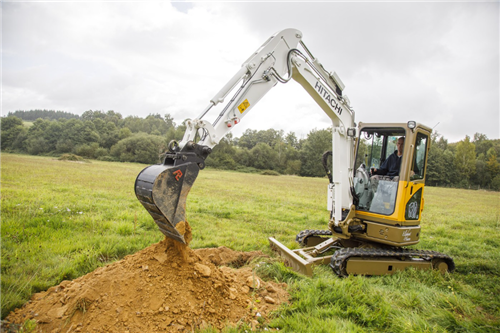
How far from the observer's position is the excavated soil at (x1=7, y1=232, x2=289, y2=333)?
11.0 feet

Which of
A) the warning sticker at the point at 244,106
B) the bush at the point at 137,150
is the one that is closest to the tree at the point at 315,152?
the bush at the point at 137,150

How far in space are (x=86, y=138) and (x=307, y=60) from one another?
68.7m

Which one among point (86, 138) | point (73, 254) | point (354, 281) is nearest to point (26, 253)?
point (73, 254)

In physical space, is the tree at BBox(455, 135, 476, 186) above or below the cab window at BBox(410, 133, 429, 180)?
above

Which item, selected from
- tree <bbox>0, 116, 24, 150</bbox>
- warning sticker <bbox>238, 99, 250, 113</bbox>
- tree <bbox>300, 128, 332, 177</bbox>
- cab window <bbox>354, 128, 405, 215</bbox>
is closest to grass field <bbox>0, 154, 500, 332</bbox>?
cab window <bbox>354, 128, 405, 215</bbox>

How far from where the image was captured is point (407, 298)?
4.46 m

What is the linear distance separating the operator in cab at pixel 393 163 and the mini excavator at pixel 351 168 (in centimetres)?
2

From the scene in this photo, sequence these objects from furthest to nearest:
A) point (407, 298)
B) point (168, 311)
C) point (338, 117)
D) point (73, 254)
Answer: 1. point (338, 117)
2. point (73, 254)
3. point (407, 298)
4. point (168, 311)

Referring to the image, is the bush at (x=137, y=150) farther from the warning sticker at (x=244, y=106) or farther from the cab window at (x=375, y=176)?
the warning sticker at (x=244, y=106)

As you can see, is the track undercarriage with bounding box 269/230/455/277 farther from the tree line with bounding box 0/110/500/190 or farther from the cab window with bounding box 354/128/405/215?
the tree line with bounding box 0/110/500/190

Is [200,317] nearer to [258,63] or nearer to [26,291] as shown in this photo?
[26,291]

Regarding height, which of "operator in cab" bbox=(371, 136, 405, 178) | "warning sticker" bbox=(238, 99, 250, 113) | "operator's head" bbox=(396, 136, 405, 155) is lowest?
"operator in cab" bbox=(371, 136, 405, 178)

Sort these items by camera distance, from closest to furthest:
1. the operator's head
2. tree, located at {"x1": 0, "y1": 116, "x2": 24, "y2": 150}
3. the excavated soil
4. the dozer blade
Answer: the excavated soil → the dozer blade → the operator's head → tree, located at {"x1": 0, "y1": 116, "x2": 24, "y2": 150}

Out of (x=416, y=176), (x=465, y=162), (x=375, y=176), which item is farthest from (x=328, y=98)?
(x=465, y=162)
